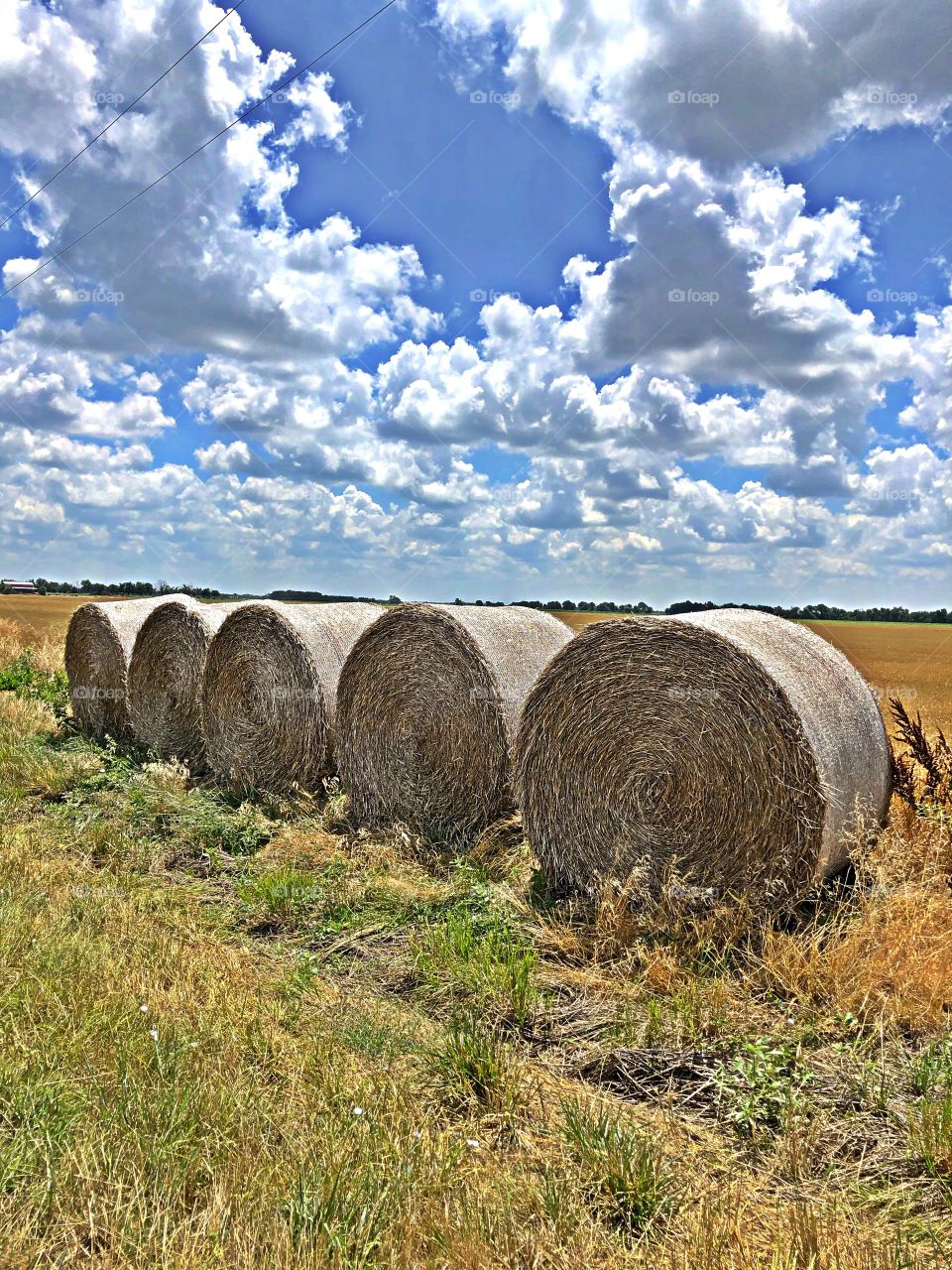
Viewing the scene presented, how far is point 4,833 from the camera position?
8023 millimetres

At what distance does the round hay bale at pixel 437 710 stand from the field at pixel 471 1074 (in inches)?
40.1

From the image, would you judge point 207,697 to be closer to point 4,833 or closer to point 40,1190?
point 4,833

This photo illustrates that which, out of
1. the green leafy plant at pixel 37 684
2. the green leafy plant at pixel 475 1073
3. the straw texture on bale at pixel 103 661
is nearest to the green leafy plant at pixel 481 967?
the green leafy plant at pixel 475 1073

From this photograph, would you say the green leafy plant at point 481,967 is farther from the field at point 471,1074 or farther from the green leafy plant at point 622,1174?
the green leafy plant at point 622,1174

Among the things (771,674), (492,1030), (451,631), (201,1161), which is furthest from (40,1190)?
(451,631)

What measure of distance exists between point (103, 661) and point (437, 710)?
23.6ft

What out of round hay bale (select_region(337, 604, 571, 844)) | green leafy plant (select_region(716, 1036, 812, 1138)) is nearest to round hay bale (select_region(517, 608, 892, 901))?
round hay bale (select_region(337, 604, 571, 844))

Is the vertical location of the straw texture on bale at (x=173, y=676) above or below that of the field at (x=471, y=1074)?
above

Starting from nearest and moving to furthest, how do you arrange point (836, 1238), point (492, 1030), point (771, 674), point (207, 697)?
point (836, 1238), point (492, 1030), point (771, 674), point (207, 697)

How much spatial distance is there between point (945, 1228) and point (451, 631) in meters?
5.56

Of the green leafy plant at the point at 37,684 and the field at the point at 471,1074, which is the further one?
the green leafy plant at the point at 37,684

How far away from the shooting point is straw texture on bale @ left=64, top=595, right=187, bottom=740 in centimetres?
1305

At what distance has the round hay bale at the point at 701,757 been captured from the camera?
540cm

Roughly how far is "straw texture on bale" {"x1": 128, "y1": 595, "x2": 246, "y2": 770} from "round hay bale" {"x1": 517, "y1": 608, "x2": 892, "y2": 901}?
5829 millimetres
